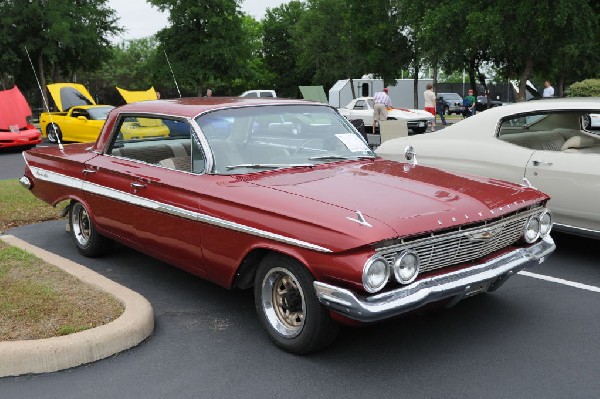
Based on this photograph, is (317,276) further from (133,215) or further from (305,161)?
(133,215)

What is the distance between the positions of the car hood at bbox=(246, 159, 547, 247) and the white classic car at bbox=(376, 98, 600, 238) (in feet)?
2.93

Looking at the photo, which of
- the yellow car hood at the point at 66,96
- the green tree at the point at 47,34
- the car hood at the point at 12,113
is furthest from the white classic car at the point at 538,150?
the green tree at the point at 47,34

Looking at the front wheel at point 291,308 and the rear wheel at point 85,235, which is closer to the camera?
the front wheel at point 291,308

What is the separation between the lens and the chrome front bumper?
3.52m

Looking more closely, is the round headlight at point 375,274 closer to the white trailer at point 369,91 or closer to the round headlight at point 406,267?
the round headlight at point 406,267

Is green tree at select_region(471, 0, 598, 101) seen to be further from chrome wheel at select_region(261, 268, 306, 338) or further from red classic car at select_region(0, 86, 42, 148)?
chrome wheel at select_region(261, 268, 306, 338)

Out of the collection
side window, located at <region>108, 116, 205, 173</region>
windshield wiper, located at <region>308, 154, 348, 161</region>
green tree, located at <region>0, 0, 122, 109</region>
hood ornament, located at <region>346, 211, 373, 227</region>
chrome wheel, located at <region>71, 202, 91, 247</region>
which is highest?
green tree, located at <region>0, 0, 122, 109</region>

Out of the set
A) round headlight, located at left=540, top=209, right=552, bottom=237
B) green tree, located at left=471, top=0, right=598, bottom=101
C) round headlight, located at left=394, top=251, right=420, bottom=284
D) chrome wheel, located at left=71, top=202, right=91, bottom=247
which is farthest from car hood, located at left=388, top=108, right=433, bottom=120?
round headlight, located at left=394, top=251, right=420, bottom=284

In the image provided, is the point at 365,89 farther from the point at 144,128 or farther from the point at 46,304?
the point at 46,304

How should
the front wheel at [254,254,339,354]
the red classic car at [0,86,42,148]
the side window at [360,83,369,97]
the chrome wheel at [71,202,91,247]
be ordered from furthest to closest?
the side window at [360,83,369,97] < the red classic car at [0,86,42,148] < the chrome wheel at [71,202,91,247] < the front wheel at [254,254,339,354]

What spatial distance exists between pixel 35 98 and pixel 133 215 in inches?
1747

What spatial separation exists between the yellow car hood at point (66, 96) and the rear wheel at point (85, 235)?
616 inches

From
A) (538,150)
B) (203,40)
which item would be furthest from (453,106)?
(538,150)

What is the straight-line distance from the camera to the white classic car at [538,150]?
5.84 meters
